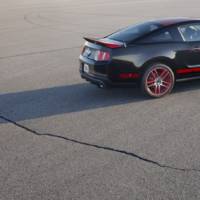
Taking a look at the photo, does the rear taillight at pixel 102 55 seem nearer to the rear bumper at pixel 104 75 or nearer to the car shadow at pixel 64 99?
the rear bumper at pixel 104 75

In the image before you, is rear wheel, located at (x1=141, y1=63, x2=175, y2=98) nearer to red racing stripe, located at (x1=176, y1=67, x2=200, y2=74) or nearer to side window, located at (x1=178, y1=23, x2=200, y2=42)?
red racing stripe, located at (x1=176, y1=67, x2=200, y2=74)

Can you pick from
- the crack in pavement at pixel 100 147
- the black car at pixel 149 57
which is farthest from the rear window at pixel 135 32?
the crack in pavement at pixel 100 147

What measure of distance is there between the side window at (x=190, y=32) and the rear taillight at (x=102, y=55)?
5.31ft

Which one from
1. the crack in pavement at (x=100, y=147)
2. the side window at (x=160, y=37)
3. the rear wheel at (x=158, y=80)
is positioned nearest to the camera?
the crack in pavement at (x=100, y=147)

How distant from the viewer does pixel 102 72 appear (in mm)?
8844

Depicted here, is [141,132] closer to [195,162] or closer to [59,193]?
[195,162]

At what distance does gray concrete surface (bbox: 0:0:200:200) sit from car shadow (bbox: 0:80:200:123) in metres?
0.02

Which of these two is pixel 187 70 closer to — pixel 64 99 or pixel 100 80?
pixel 100 80

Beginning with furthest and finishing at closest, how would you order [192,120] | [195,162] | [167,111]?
[167,111] → [192,120] → [195,162]

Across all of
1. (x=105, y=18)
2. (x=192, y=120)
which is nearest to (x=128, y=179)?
(x=192, y=120)

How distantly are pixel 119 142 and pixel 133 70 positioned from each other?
243cm

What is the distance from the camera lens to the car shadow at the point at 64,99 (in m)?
8.36

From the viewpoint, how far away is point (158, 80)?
8953 millimetres

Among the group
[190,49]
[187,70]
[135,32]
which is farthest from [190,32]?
[135,32]
